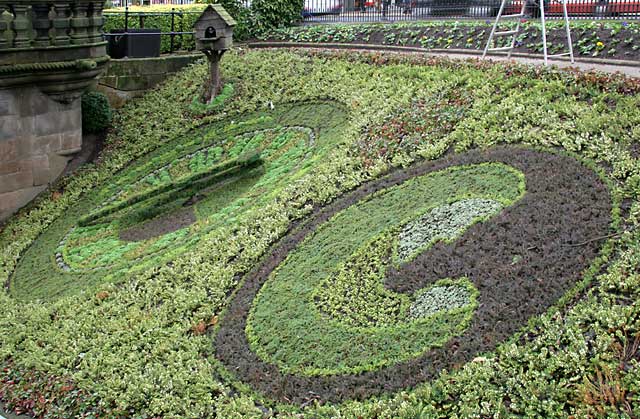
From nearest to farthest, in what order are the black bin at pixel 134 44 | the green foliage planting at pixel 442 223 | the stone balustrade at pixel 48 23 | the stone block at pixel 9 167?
the green foliage planting at pixel 442 223
the stone balustrade at pixel 48 23
the stone block at pixel 9 167
the black bin at pixel 134 44

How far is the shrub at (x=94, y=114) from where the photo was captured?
1402cm

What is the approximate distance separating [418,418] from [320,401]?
1.03m

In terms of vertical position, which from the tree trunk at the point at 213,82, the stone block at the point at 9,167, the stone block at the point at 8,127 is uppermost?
the tree trunk at the point at 213,82

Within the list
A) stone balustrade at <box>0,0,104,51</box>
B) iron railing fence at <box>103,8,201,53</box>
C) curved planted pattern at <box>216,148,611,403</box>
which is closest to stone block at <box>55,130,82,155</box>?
stone balustrade at <box>0,0,104,51</box>

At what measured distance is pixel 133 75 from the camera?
51.0 feet

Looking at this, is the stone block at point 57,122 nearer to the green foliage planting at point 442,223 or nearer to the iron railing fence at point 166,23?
the iron railing fence at point 166,23

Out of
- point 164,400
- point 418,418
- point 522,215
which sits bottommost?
point 164,400

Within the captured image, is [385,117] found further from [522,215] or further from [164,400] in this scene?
[164,400]

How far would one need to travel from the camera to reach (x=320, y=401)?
244 inches

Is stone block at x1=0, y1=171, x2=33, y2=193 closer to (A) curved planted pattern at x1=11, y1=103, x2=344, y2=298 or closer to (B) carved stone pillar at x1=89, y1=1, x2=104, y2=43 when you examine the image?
(A) curved planted pattern at x1=11, y1=103, x2=344, y2=298

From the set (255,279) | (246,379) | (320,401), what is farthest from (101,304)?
(320,401)

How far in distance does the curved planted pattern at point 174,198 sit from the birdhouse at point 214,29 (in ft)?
4.88

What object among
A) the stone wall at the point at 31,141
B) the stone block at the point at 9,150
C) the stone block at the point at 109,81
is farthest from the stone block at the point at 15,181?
the stone block at the point at 109,81

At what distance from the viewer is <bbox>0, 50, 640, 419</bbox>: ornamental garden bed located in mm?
5906
